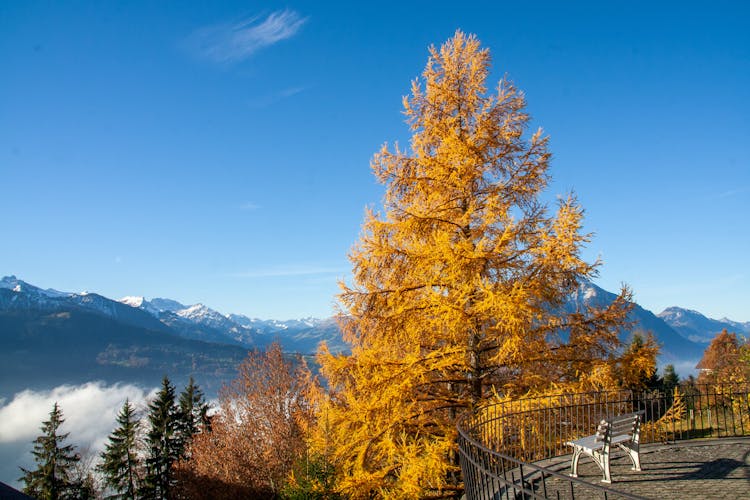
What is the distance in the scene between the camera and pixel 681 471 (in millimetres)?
9141

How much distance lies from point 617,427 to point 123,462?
52.1 metres

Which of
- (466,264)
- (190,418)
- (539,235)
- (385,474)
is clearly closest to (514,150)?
(539,235)

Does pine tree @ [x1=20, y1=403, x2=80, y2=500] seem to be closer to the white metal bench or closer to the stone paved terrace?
the stone paved terrace

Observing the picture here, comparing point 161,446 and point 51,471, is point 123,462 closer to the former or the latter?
point 161,446

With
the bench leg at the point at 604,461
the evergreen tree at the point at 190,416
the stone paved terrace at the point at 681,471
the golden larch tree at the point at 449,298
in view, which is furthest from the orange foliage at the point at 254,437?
the bench leg at the point at 604,461

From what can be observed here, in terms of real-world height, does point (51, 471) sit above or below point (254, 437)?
below

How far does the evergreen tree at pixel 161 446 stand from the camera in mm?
46938

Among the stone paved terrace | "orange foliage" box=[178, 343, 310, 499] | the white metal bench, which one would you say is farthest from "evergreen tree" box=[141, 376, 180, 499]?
the white metal bench

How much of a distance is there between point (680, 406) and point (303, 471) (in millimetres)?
10003

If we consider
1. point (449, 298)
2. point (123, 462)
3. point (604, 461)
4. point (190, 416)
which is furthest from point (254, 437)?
point (604, 461)

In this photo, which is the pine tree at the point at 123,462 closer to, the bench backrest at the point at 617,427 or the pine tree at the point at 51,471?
the pine tree at the point at 51,471

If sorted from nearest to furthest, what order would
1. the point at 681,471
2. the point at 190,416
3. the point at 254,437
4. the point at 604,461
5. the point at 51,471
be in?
the point at 604,461 < the point at 681,471 < the point at 254,437 < the point at 51,471 < the point at 190,416

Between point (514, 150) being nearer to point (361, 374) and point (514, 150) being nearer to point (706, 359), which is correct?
point (361, 374)

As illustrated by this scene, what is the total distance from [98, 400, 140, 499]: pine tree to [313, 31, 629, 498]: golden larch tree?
→ 144 ft
